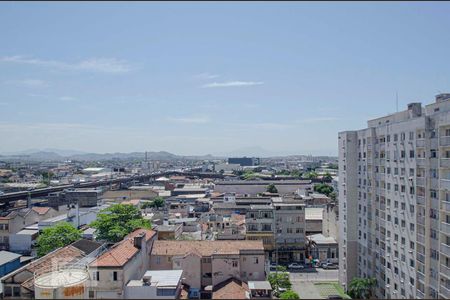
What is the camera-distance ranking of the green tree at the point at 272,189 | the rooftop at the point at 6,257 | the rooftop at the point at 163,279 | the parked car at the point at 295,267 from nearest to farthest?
the rooftop at the point at 163,279 < the rooftop at the point at 6,257 < the parked car at the point at 295,267 < the green tree at the point at 272,189

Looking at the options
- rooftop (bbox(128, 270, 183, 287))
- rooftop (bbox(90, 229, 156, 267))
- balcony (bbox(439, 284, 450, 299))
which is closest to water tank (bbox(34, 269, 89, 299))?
rooftop (bbox(90, 229, 156, 267))

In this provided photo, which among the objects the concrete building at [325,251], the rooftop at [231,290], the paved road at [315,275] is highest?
the rooftop at [231,290]

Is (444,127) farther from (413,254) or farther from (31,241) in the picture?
(31,241)

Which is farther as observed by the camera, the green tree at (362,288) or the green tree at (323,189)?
the green tree at (323,189)

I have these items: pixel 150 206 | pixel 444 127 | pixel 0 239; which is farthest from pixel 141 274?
pixel 150 206

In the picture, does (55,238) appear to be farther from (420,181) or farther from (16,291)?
(420,181)

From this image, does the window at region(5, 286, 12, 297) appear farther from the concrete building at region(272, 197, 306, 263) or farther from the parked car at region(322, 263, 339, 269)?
the parked car at region(322, 263, 339, 269)

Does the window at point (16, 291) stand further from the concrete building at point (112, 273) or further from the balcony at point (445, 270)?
the balcony at point (445, 270)

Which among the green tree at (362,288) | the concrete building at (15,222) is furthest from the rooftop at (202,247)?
the concrete building at (15,222)
